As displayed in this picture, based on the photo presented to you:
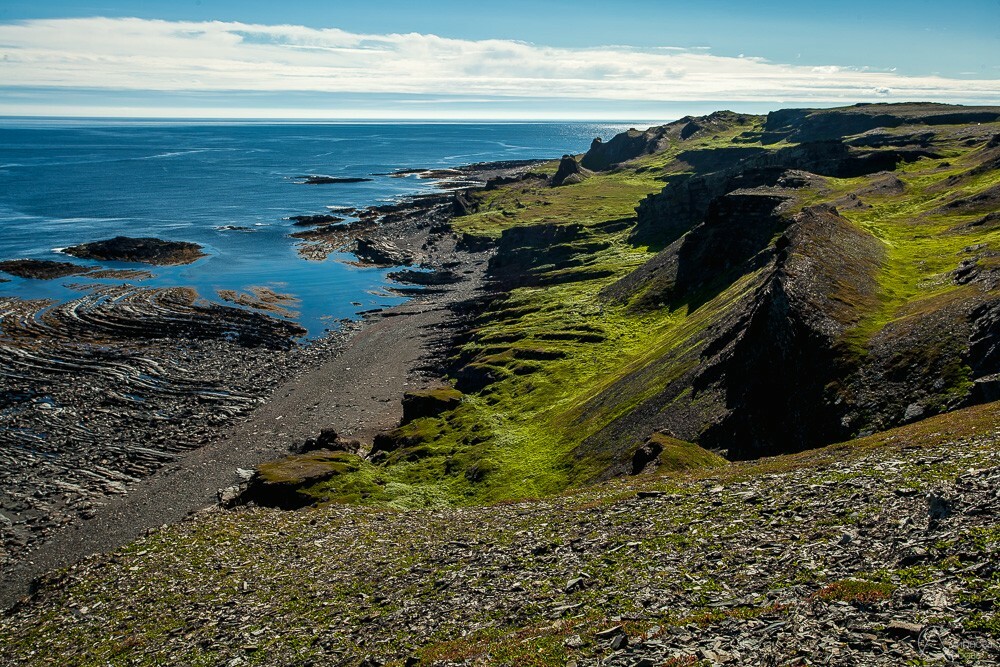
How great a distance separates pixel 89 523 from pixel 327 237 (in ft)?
443

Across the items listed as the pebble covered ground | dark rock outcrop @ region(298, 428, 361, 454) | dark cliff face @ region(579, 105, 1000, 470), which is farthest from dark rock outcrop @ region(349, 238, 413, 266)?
the pebble covered ground

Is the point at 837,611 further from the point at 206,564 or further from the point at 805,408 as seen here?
the point at 206,564

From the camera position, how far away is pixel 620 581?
26312 millimetres

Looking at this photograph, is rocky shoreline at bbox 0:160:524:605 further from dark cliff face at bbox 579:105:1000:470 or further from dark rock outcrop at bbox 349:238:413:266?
dark cliff face at bbox 579:105:1000:470

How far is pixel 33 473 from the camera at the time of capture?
65.2 metres

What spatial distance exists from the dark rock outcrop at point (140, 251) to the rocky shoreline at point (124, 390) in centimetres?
2782

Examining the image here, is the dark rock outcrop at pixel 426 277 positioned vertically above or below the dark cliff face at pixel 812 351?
below

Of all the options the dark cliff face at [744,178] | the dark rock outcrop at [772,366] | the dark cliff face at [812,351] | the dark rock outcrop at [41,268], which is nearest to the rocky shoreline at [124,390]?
the dark rock outcrop at [41,268]

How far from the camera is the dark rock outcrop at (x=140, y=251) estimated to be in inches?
5984

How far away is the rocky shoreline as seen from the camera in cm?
6016

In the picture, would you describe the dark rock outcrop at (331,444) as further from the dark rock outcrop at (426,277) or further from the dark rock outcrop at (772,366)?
the dark rock outcrop at (426,277)

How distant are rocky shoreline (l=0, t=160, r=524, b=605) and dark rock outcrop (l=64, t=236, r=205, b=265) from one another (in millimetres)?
27824

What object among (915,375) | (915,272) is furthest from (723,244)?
(915,375)

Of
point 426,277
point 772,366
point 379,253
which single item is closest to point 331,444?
point 772,366
